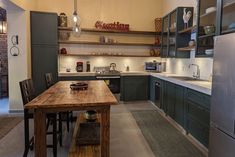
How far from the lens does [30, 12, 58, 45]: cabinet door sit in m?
5.15

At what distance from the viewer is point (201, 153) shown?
2.81 metres

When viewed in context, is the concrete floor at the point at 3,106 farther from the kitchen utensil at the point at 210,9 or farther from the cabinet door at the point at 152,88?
the kitchen utensil at the point at 210,9

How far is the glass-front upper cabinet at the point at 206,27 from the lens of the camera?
10.5ft

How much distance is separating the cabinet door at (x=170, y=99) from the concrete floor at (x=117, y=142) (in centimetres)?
76

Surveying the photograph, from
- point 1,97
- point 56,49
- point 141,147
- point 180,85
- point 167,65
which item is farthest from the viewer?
point 1,97

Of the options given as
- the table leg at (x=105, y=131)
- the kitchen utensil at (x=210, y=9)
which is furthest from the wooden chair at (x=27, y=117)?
the kitchen utensil at (x=210, y=9)

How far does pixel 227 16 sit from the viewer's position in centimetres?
265

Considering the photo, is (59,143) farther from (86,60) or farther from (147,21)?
(147,21)

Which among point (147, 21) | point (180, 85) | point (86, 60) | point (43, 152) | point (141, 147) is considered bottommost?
point (141, 147)

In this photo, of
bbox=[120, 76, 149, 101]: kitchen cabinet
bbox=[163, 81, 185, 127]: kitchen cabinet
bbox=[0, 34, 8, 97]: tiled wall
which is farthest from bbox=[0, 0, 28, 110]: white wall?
bbox=[163, 81, 185, 127]: kitchen cabinet

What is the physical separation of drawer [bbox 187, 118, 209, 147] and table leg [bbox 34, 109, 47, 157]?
2025 millimetres

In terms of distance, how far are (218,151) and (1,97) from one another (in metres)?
6.48

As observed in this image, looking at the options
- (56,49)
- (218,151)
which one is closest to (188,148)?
(218,151)

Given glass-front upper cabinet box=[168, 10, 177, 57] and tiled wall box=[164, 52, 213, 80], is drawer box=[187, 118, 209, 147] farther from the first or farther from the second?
glass-front upper cabinet box=[168, 10, 177, 57]
